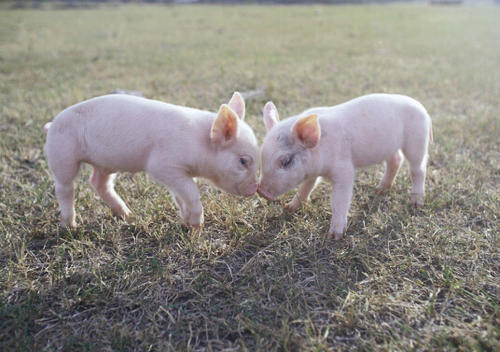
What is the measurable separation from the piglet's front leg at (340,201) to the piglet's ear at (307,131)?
1.11 ft

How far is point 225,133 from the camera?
8.92 feet

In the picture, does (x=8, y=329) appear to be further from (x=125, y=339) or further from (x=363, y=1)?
(x=363, y=1)

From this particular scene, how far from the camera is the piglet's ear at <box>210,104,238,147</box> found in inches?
103

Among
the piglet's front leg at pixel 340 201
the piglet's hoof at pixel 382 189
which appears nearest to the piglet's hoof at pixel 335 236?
the piglet's front leg at pixel 340 201

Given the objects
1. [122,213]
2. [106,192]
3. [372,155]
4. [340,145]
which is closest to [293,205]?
[340,145]

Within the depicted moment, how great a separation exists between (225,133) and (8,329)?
1.77 m

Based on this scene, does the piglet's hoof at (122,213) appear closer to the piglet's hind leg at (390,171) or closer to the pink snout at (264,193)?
the pink snout at (264,193)

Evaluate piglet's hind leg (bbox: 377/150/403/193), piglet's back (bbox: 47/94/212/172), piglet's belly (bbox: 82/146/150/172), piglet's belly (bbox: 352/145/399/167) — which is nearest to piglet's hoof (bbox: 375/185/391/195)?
piglet's hind leg (bbox: 377/150/403/193)

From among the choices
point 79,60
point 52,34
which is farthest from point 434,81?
point 52,34

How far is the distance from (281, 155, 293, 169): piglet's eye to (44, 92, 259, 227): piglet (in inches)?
8.2

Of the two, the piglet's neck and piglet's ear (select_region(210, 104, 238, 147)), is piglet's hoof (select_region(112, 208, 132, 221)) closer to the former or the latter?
the piglet's neck

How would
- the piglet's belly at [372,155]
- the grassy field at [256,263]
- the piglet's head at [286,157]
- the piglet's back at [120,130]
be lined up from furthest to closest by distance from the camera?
the piglet's belly at [372,155]
the piglet's head at [286,157]
the piglet's back at [120,130]
the grassy field at [256,263]

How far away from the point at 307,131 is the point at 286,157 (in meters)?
0.26

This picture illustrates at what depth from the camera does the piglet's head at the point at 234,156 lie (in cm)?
269
